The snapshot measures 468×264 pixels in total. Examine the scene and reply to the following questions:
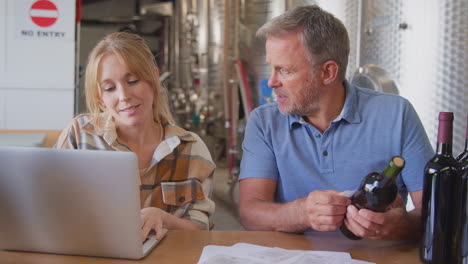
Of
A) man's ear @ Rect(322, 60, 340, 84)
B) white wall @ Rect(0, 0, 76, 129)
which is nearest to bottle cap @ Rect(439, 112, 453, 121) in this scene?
man's ear @ Rect(322, 60, 340, 84)

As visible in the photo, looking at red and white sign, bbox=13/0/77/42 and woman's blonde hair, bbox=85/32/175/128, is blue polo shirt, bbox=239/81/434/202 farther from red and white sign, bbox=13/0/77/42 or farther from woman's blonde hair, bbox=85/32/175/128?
red and white sign, bbox=13/0/77/42

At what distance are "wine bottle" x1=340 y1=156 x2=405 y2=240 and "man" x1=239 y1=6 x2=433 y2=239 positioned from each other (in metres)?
0.42

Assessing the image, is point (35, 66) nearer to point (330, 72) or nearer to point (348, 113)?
point (330, 72)

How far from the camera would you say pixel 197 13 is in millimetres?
7137

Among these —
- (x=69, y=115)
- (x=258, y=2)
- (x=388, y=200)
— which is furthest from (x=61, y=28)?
(x=388, y=200)

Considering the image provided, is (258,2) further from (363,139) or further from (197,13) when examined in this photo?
(363,139)

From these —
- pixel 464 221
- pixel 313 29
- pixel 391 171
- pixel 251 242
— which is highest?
pixel 313 29

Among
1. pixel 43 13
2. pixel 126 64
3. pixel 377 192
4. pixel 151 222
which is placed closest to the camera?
pixel 377 192

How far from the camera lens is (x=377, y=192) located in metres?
1.07

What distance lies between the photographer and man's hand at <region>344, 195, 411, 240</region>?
108 centimetres

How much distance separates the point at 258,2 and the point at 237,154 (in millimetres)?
1849

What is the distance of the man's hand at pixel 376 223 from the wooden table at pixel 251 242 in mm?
32

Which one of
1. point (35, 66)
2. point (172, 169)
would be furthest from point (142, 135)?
point (35, 66)

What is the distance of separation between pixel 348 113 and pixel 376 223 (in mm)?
543
